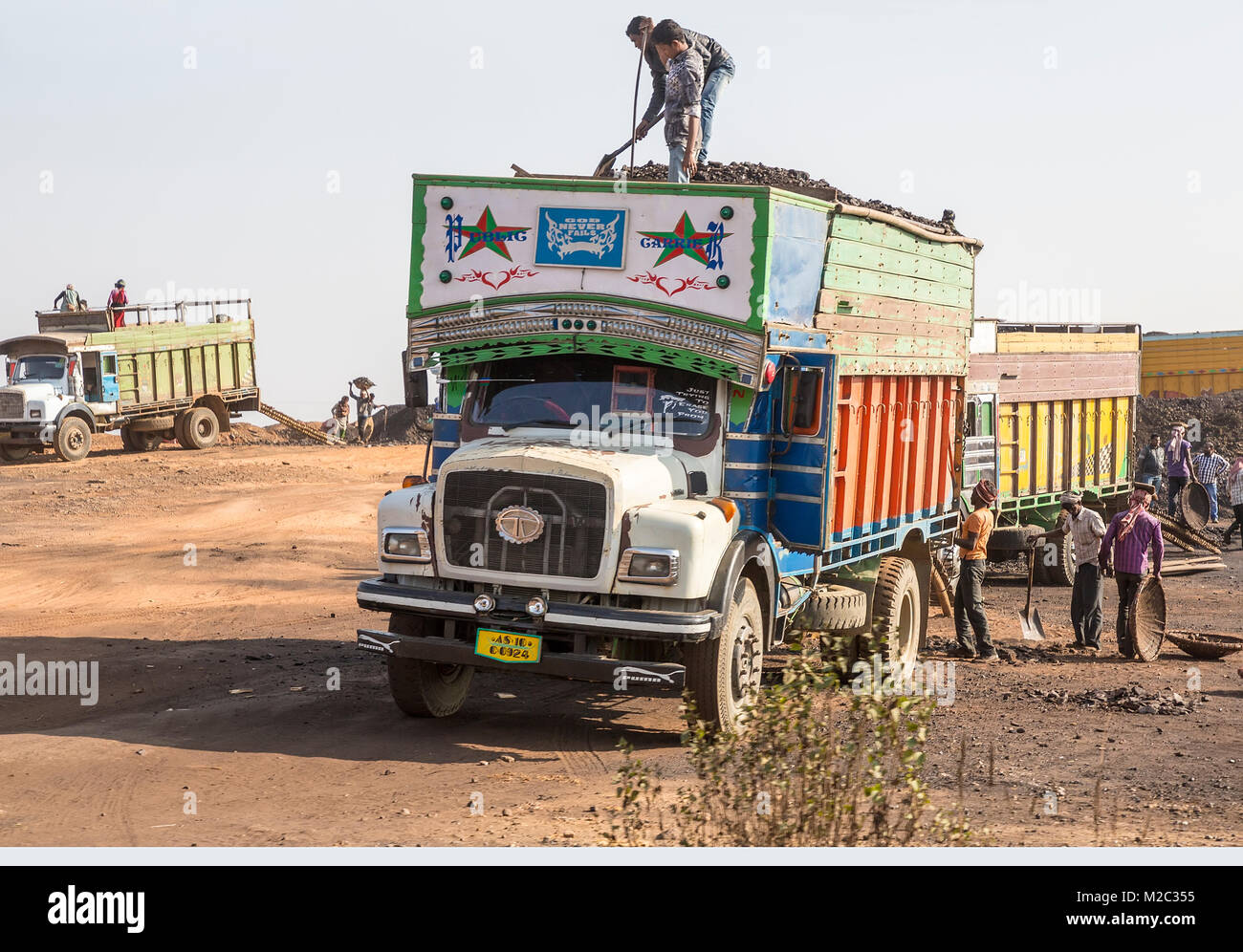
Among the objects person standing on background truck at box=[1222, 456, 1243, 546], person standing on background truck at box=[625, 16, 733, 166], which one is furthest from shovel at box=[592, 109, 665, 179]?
person standing on background truck at box=[1222, 456, 1243, 546]

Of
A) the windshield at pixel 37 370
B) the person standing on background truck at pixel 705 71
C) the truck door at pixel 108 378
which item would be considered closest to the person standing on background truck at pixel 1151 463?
the person standing on background truck at pixel 705 71

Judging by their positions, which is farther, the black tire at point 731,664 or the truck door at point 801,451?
the truck door at point 801,451

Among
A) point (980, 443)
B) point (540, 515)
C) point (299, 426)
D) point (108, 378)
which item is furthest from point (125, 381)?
point (540, 515)

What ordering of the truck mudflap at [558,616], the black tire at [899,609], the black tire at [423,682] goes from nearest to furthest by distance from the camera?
the truck mudflap at [558,616], the black tire at [423,682], the black tire at [899,609]

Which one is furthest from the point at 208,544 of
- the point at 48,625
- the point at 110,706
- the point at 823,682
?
the point at 823,682

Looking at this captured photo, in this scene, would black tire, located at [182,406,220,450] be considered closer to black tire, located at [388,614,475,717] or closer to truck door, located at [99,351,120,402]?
truck door, located at [99,351,120,402]

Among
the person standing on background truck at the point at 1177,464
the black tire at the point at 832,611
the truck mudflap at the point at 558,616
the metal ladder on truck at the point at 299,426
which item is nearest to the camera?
the truck mudflap at the point at 558,616

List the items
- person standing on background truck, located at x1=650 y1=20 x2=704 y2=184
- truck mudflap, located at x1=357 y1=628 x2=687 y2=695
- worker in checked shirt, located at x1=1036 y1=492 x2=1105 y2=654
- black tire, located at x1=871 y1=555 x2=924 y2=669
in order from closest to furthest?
truck mudflap, located at x1=357 y1=628 x2=687 y2=695
black tire, located at x1=871 y1=555 x2=924 y2=669
person standing on background truck, located at x1=650 y1=20 x2=704 y2=184
worker in checked shirt, located at x1=1036 y1=492 x2=1105 y2=654

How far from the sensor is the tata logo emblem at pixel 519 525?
846 cm

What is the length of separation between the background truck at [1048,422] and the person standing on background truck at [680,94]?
7.54 metres

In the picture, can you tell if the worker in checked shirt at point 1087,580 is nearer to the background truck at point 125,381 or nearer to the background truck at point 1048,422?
the background truck at point 1048,422

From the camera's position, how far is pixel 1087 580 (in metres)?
14.3

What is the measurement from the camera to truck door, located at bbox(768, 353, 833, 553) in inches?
372

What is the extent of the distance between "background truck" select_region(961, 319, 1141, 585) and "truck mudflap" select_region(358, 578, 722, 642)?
1027 cm
